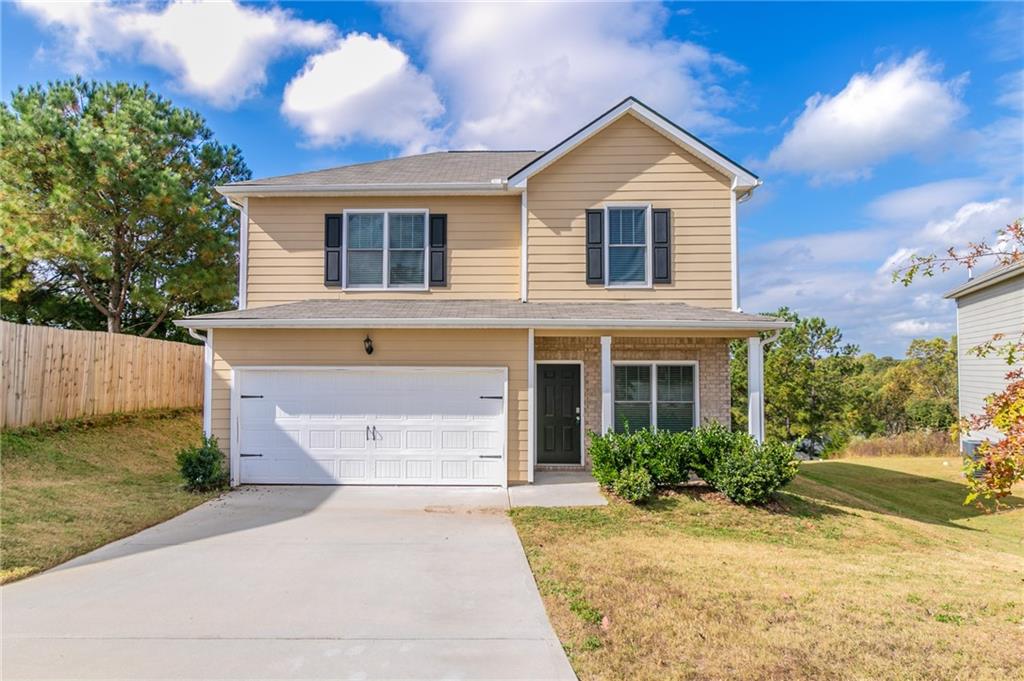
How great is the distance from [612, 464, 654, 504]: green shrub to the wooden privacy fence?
10857mm

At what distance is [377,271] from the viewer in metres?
11.0

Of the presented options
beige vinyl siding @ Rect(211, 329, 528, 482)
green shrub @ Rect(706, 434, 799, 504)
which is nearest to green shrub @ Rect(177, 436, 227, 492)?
beige vinyl siding @ Rect(211, 329, 528, 482)

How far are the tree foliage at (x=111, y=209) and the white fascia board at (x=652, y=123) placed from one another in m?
12.1

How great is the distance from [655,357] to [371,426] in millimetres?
5588

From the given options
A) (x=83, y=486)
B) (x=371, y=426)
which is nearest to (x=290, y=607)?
(x=371, y=426)

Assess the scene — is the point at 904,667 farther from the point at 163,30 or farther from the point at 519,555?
the point at 163,30

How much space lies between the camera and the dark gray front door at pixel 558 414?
10812mm

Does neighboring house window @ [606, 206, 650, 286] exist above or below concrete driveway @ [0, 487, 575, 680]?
above

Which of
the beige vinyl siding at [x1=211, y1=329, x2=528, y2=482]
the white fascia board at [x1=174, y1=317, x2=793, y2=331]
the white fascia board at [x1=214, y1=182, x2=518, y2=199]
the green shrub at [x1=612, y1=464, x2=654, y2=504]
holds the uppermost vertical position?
the white fascia board at [x1=214, y1=182, x2=518, y2=199]

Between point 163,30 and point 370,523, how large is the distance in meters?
11.0

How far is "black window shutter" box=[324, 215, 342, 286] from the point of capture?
10.9m

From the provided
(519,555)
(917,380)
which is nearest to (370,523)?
(519,555)

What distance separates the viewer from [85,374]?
11.5 metres

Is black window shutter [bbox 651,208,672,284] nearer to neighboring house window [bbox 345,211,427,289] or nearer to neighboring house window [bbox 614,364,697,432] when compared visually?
neighboring house window [bbox 614,364,697,432]
